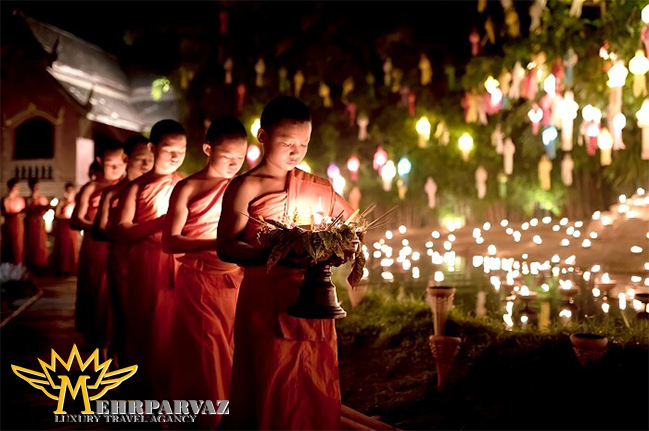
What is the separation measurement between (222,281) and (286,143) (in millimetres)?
1105

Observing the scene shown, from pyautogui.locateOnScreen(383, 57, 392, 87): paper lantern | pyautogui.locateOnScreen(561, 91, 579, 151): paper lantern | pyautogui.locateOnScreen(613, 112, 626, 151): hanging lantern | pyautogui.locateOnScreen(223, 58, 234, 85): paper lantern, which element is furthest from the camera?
pyautogui.locateOnScreen(223, 58, 234, 85): paper lantern

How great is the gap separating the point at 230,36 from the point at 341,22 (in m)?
2.37

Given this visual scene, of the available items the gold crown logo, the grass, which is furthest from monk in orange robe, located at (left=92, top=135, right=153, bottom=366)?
the grass

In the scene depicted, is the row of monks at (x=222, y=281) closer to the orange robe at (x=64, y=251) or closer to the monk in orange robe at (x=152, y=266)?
the monk in orange robe at (x=152, y=266)

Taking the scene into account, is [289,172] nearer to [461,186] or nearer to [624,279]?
[624,279]

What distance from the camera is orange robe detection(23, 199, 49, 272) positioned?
622 inches

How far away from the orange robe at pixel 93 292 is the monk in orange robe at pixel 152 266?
5.75 feet

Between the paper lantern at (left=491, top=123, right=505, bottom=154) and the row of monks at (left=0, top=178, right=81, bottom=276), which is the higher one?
the paper lantern at (left=491, top=123, right=505, bottom=154)

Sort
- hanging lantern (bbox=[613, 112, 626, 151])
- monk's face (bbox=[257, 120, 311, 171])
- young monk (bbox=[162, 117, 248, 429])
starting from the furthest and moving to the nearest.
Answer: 1. hanging lantern (bbox=[613, 112, 626, 151])
2. young monk (bbox=[162, 117, 248, 429])
3. monk's face (bbox=[257, 120, 311, 171])

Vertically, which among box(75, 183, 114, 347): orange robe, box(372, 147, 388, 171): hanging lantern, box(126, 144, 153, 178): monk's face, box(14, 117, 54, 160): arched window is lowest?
box(75, 183, 114, 347): orange robe

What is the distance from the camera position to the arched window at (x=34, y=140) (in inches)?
862

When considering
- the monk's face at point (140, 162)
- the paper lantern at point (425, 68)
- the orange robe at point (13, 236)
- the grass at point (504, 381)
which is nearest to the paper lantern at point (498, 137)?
the paper lantern at point (425, 68)

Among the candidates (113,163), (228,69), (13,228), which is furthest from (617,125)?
(13,228)

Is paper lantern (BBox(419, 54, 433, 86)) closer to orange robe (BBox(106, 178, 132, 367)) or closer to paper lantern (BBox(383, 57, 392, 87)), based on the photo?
paper lantern (BBox(383, 57, 392, 87))
